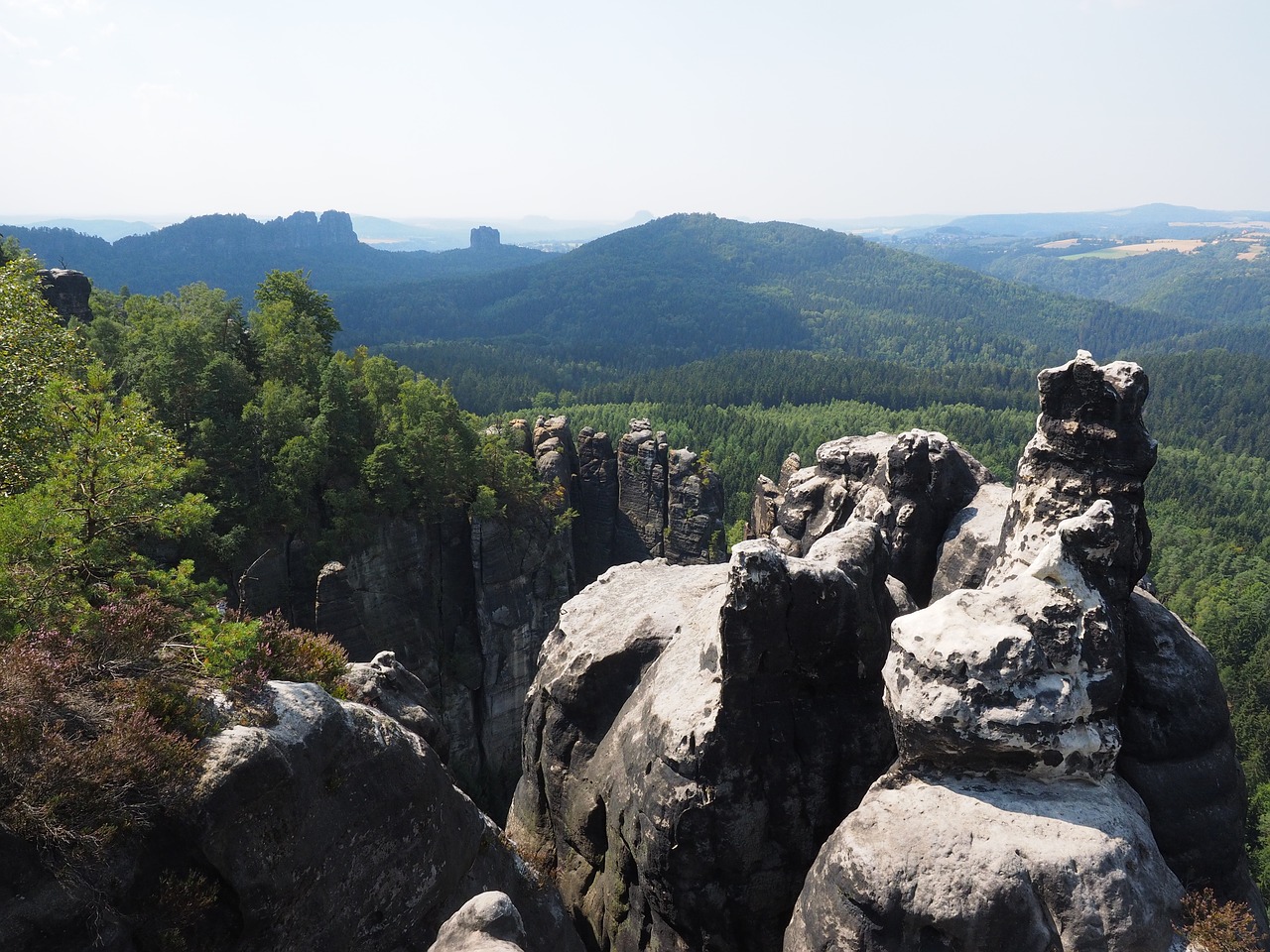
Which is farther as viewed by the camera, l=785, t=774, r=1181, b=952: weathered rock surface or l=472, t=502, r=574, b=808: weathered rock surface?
l=472, t=502, r=574, b=808: weathered rock surface

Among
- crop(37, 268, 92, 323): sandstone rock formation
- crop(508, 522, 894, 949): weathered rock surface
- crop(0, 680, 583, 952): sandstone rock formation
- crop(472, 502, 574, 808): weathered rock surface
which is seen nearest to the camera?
crop(0, 680, 583, 952): sandstone rock formation

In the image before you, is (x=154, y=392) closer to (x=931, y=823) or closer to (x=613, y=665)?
(x=613, y=665)

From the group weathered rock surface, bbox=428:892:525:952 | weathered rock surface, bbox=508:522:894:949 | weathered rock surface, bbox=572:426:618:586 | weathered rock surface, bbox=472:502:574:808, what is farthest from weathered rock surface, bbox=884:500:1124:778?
weathered rock surface, bbox=572:426:618:586

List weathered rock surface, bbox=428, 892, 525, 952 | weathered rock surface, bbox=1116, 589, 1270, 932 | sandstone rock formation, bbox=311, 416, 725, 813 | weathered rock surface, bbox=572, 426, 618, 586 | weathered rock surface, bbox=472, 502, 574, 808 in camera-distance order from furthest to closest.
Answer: weathered rock surface, bbox=572, 426, 618, 586 → weathered rock surface, bbox=472, 502, 574, 808 → sandstone rock formation, bbox=311, 416, 725, 813 → weathered rock surface, bbox=1116, 589, 1270, 932 → weathered rock surface, bbox=428, 892, 525, 952

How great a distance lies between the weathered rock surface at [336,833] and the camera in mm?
9078

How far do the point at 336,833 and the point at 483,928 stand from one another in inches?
115

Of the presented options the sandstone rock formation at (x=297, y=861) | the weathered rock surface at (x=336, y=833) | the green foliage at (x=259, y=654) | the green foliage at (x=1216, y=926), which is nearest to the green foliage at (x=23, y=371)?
the green foliage at (x=259, y=654)

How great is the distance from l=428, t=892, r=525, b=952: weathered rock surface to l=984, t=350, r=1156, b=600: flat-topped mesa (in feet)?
28.9

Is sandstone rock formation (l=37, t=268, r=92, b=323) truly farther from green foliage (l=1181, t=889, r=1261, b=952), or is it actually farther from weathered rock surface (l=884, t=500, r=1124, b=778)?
green foliage (l=1181, t=889, r=1261, b=952)

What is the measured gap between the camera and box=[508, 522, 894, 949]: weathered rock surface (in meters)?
11.5

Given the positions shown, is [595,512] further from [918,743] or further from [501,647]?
[918,743]

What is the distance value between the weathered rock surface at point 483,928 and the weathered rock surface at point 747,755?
3.51 metres

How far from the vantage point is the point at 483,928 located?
27.7ft

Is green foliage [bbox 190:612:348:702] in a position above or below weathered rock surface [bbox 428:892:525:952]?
above
